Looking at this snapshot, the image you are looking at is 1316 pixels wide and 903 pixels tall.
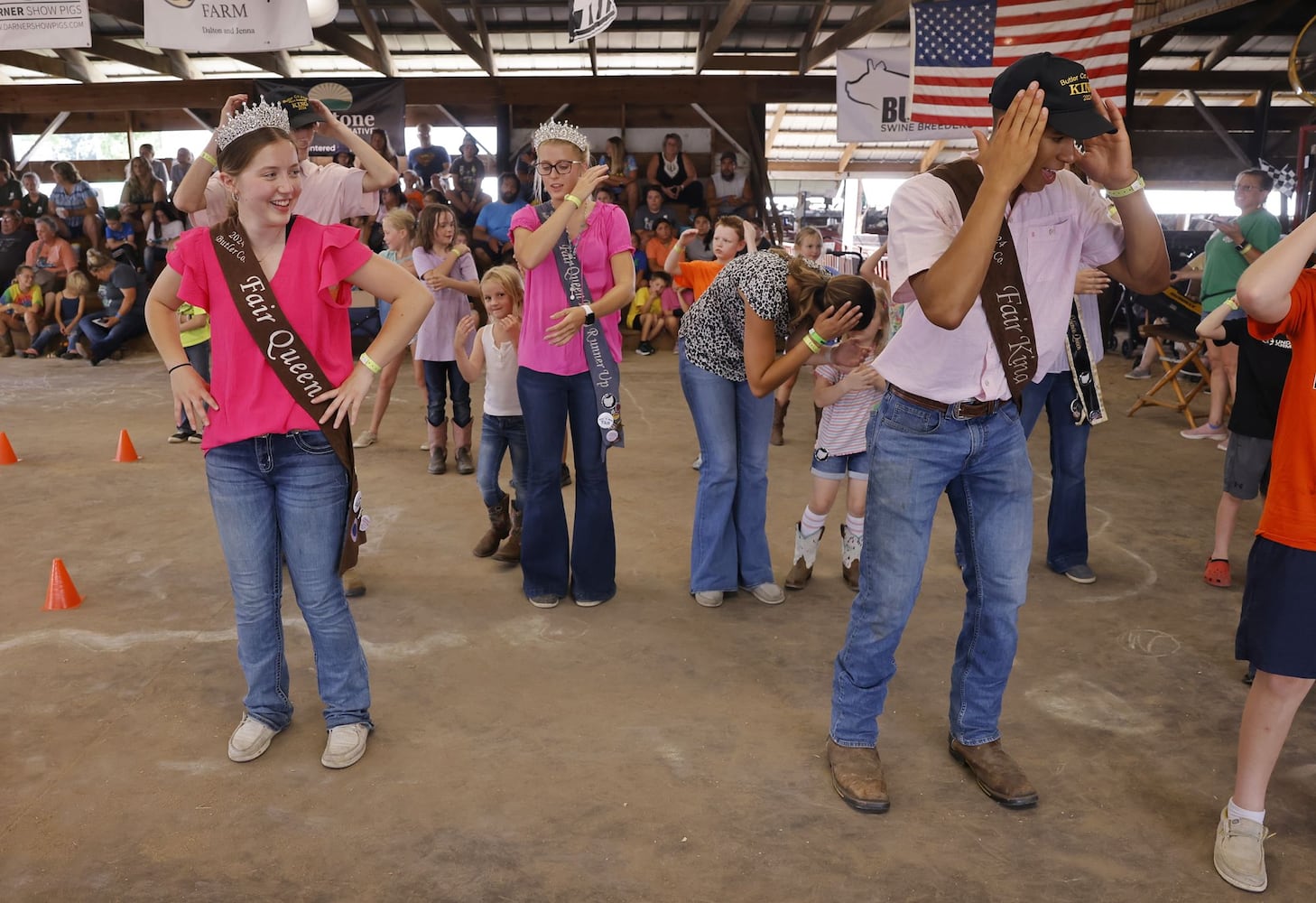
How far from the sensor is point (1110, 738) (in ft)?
10.9

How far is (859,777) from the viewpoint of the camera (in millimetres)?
2938

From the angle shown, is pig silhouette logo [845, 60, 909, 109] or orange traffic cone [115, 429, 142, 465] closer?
orange traffic cone [115, 429, 142, 465]

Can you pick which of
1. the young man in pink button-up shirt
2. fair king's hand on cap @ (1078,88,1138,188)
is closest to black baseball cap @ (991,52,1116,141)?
the young man in pink button-up shirt

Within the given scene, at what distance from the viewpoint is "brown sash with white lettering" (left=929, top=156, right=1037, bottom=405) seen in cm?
257

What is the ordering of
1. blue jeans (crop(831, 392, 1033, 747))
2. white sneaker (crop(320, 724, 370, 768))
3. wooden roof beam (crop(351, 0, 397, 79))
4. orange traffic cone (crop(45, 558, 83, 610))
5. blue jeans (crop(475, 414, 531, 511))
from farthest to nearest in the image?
wooden roof beam (crop(351, 0, 397, 79))
blue jeans (crop(475, 414, 531, 511))
orange traffic cone (crop(45, 558, 83, 610))
white sneaker (crop(320, 724, 370, 768))
blue jeans (crop(831, 392, 1033, 747))

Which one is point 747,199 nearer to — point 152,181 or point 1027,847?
point 152,181

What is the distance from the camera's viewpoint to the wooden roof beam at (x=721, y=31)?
10695 millimetres

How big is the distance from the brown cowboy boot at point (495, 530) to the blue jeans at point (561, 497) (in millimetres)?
588

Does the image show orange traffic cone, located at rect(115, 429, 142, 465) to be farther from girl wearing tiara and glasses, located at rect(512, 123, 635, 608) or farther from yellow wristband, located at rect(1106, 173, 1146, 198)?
yellow wristband, located at rect(1106, 173, 1146, 198)

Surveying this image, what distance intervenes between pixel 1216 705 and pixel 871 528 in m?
1.72

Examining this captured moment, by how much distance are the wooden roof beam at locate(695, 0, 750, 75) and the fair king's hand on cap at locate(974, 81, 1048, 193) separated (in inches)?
347

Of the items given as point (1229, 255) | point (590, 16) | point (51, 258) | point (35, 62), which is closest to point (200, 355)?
point (590, 16)

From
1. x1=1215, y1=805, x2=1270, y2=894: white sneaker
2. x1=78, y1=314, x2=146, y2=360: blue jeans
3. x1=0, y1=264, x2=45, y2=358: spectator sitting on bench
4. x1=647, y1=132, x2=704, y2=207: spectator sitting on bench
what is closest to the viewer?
x1=1215, y1=805, x2=1270, y2=894: white sneaker

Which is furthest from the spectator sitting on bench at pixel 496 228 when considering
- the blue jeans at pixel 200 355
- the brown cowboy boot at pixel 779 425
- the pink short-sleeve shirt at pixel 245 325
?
the pink short-sleeve shirt at pixel 245 325
